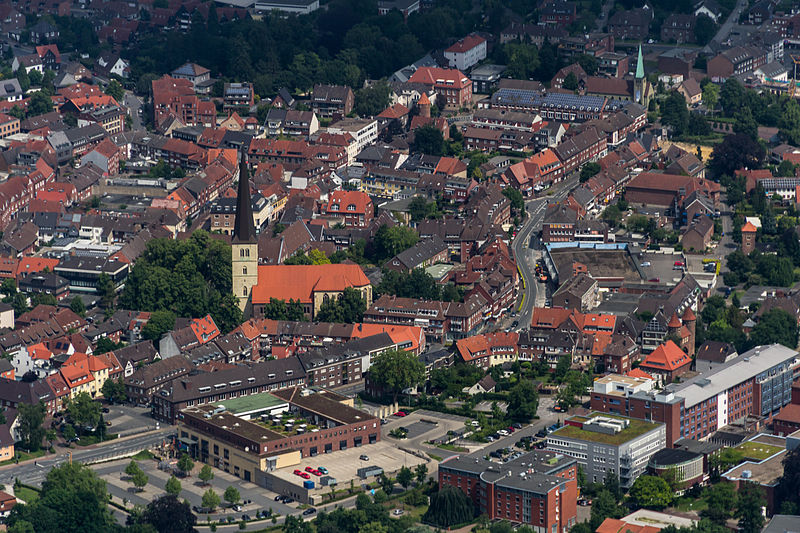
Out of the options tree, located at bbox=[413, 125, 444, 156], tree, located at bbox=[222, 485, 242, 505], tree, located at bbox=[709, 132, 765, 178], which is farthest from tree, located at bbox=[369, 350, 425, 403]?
→ tree, located at bbox=[709, 132, 765, 178]

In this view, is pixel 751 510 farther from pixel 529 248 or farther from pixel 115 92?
pixel 115 92

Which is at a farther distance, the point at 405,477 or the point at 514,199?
the point at 514,199

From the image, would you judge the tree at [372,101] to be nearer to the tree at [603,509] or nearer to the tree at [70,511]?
the tree at [70,511]

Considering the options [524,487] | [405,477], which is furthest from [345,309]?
[524,487]

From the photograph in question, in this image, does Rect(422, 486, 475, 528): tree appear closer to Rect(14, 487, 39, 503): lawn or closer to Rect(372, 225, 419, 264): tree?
Rect(14, 487, 39, 503): lawn

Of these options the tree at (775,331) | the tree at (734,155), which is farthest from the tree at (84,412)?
the tree at (734,155)
